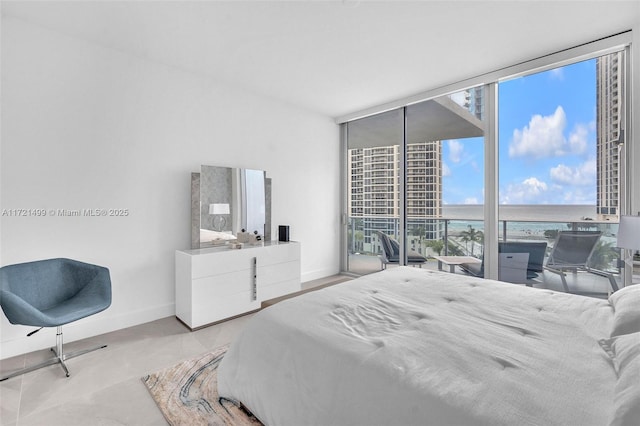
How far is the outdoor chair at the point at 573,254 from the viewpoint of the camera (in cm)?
300

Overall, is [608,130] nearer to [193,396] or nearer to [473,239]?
[473,239]

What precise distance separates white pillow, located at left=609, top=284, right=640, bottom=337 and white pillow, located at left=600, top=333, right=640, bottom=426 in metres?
0.08

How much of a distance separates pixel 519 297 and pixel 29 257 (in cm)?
373

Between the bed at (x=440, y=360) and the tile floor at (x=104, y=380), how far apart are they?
2.13 ft

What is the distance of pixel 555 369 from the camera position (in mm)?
1035

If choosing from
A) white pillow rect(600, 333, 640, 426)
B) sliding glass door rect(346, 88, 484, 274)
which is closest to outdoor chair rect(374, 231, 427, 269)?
sliding glass door rect(346, 88, 484, 274)

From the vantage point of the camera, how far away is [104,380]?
6.89 feet

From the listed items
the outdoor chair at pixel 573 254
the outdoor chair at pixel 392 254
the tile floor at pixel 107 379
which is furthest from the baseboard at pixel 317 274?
the outdoor chair at pixel 573 254

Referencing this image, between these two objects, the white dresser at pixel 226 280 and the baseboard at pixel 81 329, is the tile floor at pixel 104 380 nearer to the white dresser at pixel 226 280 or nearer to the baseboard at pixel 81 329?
the baseboard at pixel 81 329

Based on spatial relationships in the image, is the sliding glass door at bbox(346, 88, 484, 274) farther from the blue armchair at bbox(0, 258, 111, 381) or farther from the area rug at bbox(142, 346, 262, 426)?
the blue armchair at bbox(0, 258, 111, 381)

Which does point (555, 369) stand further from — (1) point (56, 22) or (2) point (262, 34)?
(1) point (56, 22)

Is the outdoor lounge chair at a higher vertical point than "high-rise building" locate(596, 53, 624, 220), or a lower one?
lower

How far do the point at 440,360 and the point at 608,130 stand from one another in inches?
127

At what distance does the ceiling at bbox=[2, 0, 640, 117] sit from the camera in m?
2.33
